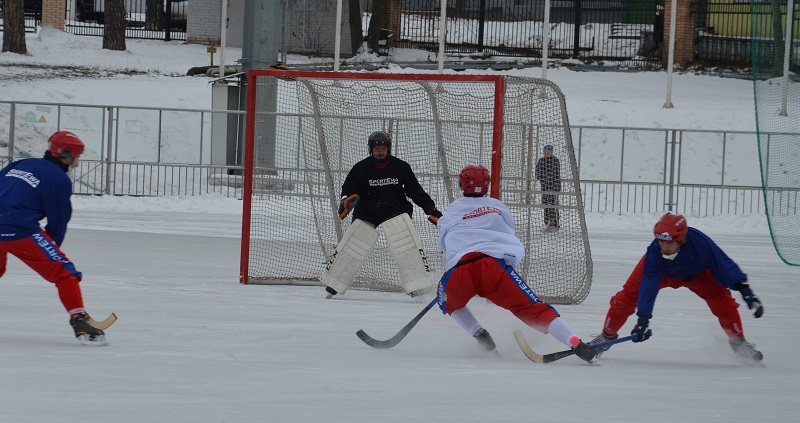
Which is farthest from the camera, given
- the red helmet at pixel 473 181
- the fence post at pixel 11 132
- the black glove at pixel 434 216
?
the fence post at pixel 11 132

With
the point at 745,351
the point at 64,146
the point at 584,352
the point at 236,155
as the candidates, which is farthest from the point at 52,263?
the point at 236,155

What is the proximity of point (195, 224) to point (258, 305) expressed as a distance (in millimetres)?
7680

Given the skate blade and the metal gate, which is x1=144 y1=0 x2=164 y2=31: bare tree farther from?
the skate blade

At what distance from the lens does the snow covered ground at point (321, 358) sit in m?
5.51

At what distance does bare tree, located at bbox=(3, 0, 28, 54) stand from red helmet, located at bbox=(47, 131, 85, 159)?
24.2 meters

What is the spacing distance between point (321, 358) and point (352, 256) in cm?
300

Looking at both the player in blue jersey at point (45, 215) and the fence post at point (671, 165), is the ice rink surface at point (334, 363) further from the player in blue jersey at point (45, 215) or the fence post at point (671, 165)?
the fence post at point (671, 165)

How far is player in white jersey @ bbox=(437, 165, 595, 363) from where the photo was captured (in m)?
6.91

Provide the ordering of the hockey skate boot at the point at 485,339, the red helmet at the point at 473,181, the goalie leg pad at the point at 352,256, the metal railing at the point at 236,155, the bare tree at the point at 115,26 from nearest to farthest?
the hockey skate boot at the point at 485,339 < the red helmet at the point at 473,181 < the goalie leg pad at the point at 352,256 < the metal railing at the point at 236,155 < the bare tree at the point at 115,26

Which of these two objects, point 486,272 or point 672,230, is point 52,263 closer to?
point 486,272

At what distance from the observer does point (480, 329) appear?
7211 mm

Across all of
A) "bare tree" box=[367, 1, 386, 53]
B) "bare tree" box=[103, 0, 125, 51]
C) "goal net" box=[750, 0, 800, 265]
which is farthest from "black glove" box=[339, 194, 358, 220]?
"bare tree" box=[103, 0, 125, 51]

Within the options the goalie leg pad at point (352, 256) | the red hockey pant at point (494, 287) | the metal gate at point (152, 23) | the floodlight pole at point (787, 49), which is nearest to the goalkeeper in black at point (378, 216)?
the goalie leg pad at point (352, 256)

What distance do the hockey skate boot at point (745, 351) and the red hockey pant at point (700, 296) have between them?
0.04 metres
